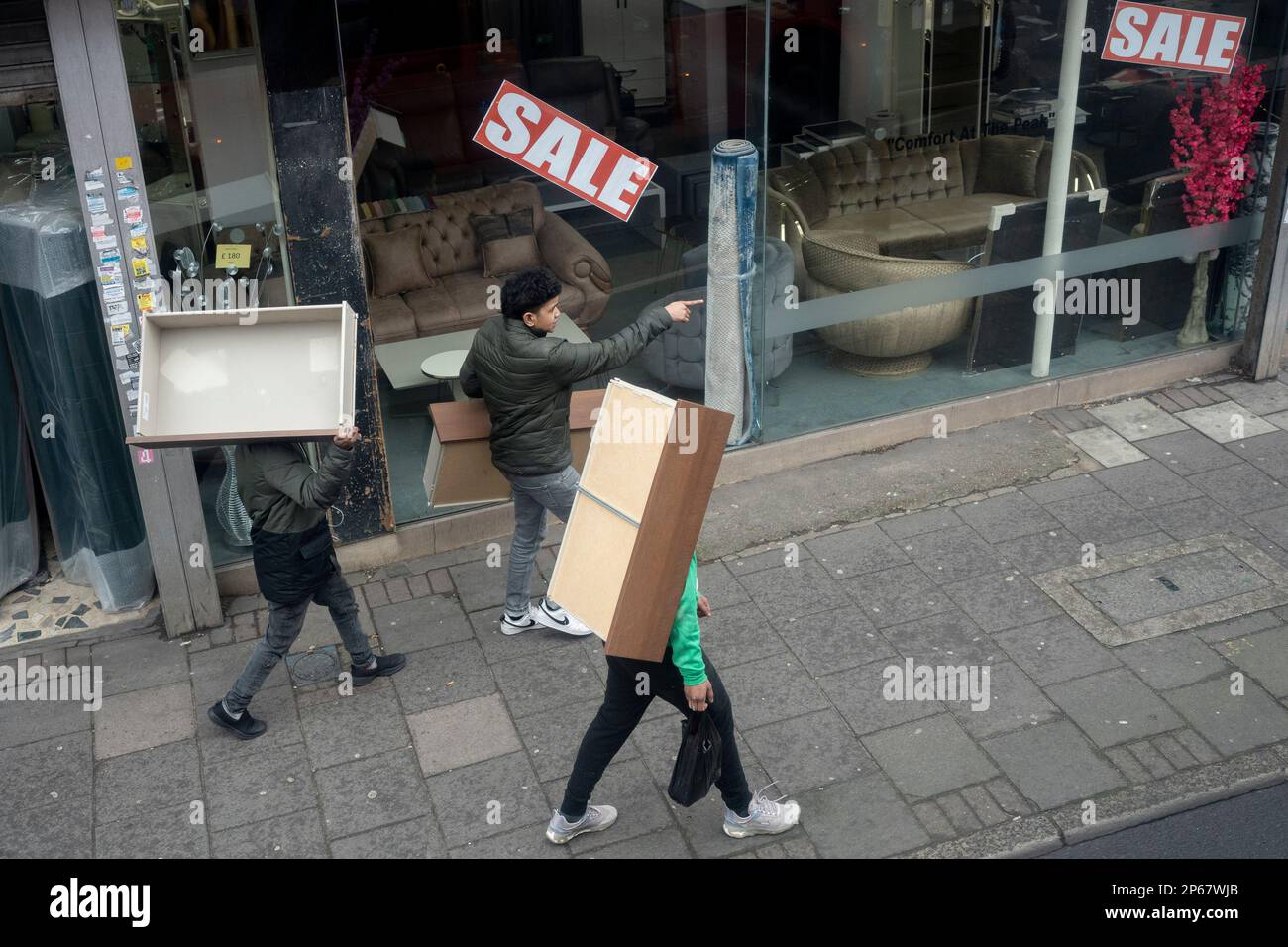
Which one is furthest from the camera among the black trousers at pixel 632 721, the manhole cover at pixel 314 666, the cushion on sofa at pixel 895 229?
the cushion on sofa at pixel 895 229

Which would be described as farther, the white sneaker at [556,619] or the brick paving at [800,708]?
the white sneaker at [556,619]

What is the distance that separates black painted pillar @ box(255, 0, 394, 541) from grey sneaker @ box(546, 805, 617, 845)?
238cm

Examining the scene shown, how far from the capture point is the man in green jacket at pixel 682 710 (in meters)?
4.64

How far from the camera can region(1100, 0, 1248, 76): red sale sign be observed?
7.88m

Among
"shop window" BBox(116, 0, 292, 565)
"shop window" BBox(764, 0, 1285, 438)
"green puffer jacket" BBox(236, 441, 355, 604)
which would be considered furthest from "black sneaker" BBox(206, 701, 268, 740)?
"shop window" BBox(764, 0, 1285, 438)

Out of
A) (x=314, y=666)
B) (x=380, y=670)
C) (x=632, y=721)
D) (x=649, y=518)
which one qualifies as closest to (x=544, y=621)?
(x=380, y=670)

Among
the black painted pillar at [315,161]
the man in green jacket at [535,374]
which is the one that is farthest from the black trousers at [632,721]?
the black painted pillar at [315,161]

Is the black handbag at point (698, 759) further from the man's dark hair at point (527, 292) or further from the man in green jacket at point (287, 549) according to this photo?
the man's dark hair at point (527, 292)

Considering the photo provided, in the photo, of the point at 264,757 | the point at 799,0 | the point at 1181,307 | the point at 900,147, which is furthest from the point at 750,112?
the point at 264,757

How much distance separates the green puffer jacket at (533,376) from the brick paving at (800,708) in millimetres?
1021

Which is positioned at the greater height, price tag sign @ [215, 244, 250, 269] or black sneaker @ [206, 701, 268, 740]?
price tag sign @ [215, 244, 250, 269]

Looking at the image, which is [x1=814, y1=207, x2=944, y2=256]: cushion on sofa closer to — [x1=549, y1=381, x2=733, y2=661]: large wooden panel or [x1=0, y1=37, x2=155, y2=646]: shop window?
[x1=549, y1=381, x2=733, y2=661]: large wooden panel

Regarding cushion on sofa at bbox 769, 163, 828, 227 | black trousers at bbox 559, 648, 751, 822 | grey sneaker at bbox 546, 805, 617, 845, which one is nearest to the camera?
black trousers at bbox 559, 648, 751, 822

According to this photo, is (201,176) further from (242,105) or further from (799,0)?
(799,0)
